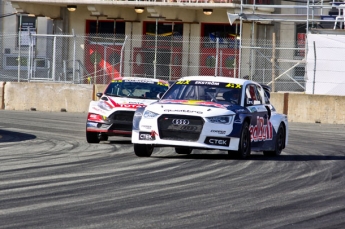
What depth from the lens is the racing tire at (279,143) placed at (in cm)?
1830

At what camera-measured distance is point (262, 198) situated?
446 inches

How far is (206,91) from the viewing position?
17188 mm

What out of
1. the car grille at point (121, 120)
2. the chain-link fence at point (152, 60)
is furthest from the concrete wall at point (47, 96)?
the car grille at point (121, 120)

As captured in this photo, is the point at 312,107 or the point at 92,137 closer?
the point at 92,137

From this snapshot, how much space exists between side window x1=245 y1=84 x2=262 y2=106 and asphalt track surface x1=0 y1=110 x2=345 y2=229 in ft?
3.35

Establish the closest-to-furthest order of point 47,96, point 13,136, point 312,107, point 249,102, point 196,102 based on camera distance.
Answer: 1. point 196,102
2. point 249,102
3. point 13,136
4. point 312,107
5. point 47,96

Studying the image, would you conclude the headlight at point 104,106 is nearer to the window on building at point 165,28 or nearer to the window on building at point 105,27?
the window on building at point 165,28

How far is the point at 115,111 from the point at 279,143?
341 centimetres

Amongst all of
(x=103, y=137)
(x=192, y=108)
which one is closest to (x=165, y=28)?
(x=103, y=137)

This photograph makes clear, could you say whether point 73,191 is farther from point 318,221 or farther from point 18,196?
point 318,221

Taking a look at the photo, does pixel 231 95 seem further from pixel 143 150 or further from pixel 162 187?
pixel 162 187

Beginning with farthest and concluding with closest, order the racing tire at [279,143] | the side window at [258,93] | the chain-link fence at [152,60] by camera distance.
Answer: the chain-link fence at [152,60] < the racing tire at [279,143] < the side window at [258,93]

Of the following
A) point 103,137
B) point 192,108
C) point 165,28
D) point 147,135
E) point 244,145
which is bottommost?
point 103,137

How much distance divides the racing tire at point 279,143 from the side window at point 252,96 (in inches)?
33.8
